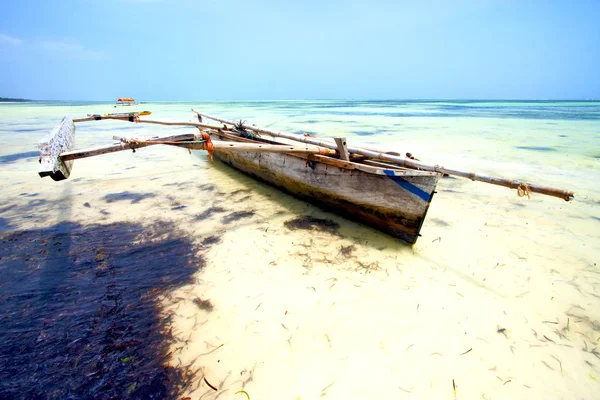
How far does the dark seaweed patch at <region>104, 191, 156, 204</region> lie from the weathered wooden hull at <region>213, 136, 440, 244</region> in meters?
2.41

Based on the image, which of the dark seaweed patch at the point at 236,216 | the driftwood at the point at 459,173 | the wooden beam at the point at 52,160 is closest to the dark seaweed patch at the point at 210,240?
the dark seaweed patch at the point at 236,216

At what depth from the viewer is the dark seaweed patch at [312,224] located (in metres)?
3.86

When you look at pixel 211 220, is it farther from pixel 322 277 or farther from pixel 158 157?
pixel 158 157

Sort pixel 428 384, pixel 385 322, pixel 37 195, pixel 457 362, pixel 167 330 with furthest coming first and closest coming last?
pixel 37 195
pixel 385 322
pixel 167 330
pixel 457 362
pixel 428 384

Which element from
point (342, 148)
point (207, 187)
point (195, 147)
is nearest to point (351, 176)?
point (342, 148)

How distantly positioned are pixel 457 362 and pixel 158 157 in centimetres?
861

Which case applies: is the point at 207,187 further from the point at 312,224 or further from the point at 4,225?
the point at 4,225

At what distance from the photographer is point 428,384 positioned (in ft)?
6.07

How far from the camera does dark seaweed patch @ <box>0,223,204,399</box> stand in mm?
1801

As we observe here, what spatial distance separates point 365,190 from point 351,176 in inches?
11.0

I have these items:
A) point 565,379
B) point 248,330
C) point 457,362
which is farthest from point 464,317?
point 248,330

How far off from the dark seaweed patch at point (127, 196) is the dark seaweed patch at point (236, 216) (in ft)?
6.12

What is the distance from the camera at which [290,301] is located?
255 cm

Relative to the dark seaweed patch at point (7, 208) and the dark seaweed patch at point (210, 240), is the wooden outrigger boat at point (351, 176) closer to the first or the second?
the dark seaweed patch at point (210, 240)
